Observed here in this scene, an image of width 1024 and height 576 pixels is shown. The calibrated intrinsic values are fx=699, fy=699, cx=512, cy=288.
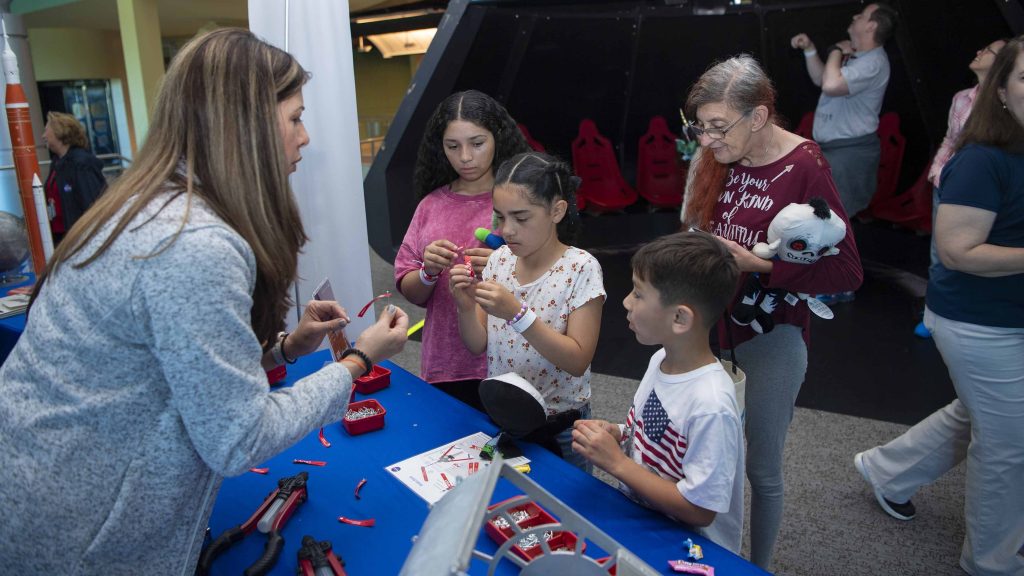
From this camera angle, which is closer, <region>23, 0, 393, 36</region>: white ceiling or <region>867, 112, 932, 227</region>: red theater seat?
<region>867, 112, 932, 227</region>: red theater seat

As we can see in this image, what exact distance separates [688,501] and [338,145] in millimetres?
2164

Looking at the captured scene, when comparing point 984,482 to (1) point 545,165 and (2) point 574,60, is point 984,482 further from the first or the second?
(2) point 574,60

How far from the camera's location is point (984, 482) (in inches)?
81.7

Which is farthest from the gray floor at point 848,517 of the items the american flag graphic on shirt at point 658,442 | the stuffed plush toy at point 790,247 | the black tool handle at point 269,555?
the black tool handle at point 269,555

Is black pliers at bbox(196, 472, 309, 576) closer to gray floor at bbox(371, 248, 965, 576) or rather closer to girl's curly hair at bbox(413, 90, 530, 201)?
girl's curly hair at bbox(413, 90, 530, 201)

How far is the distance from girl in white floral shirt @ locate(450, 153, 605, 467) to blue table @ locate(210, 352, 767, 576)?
0.67 ft

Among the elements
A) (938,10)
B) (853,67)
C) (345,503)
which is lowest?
(345,503)

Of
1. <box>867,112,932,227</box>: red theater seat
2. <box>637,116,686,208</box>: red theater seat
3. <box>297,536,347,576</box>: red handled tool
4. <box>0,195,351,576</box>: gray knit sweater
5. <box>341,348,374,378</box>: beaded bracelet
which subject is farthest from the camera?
<box>637,116,686,208</box>: red theater seat

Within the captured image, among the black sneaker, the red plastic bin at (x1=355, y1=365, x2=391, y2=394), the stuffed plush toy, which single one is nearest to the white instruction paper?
the red plastic bin at (x1=355, y1=365, x2=391, y2=394)

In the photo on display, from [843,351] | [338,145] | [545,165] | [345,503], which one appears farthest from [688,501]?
[843,351]

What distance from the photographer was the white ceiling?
9273 mm

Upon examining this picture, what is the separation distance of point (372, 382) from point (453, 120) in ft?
2.67

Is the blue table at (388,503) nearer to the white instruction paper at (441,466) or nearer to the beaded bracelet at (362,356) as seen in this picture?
the white instruction paper at (441,466)

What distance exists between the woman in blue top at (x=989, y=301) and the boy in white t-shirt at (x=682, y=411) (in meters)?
0.84
